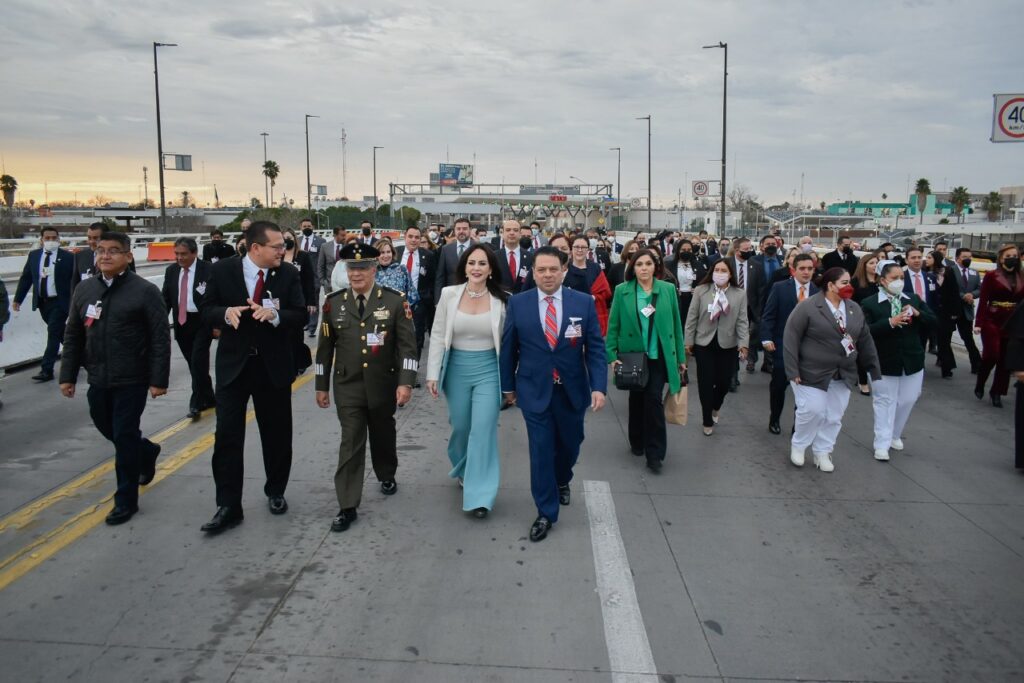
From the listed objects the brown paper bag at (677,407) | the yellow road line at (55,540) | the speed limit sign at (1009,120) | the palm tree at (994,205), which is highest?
the palm tree at (994,205)

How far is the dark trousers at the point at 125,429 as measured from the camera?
5355 mm

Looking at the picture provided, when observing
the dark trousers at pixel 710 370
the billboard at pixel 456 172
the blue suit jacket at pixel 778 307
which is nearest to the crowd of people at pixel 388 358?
the dark trousers at pixel 710 370

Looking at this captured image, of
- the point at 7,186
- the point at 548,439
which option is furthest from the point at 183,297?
the point at 7,186

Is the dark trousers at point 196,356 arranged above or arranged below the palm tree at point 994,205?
below

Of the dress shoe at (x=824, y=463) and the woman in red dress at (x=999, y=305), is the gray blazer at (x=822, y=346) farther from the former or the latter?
the woman in red dress at (x=999, y=305)

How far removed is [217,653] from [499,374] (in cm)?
254

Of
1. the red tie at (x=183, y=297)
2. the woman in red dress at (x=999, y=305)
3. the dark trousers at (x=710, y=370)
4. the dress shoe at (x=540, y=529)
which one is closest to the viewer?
the dress shoe at (x=540, y=529)

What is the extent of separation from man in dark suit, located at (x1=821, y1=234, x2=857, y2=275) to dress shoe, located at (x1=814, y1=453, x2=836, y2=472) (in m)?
6.36

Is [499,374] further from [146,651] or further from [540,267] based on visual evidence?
[146,651]

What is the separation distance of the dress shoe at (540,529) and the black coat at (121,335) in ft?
9.03

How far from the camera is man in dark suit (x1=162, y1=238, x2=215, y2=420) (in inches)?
323

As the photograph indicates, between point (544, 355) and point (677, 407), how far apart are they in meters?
2.29

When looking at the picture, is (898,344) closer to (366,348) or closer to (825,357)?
(825,357)

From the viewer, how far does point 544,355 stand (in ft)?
17.1
